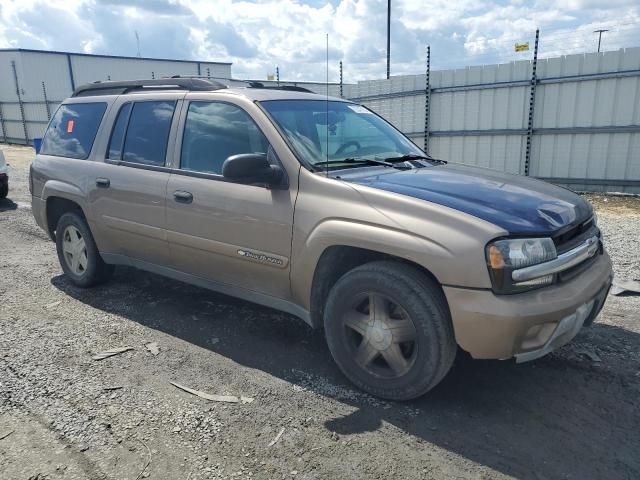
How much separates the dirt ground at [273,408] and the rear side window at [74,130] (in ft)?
5.25

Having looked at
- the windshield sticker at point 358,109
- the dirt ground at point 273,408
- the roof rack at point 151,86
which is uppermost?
the roof rack at point 151,86

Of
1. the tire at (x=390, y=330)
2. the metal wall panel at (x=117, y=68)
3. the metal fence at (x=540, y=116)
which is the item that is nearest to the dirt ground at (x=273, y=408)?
the tire at (x=390, y=330)

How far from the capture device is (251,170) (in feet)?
10.8

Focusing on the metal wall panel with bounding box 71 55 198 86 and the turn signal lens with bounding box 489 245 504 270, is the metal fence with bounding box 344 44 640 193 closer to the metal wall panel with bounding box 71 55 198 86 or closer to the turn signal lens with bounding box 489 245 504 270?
the turn signal lens with bounding box 489 245 504 270

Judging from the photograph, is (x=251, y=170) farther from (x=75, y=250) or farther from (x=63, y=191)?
(x=75, y=250)

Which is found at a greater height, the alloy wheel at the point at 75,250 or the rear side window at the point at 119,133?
the rear side window at the point at 119,133

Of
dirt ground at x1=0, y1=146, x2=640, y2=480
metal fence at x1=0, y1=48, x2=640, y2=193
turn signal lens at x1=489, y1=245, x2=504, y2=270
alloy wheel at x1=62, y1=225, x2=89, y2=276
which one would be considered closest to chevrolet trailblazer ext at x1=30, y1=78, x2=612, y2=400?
turn signal lens at x1=489, y1=245, x2=504, y2=270

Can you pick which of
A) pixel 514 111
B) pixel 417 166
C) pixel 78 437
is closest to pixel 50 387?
pixel 78 437

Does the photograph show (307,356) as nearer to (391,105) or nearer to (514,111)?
(514,111)

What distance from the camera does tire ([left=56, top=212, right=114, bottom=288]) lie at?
4.98m

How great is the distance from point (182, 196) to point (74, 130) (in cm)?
196

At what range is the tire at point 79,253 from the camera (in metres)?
4.98

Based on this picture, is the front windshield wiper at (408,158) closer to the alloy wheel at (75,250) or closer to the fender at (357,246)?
the fender at (357,246)

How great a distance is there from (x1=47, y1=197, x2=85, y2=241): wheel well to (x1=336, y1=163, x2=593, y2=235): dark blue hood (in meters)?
3.18
